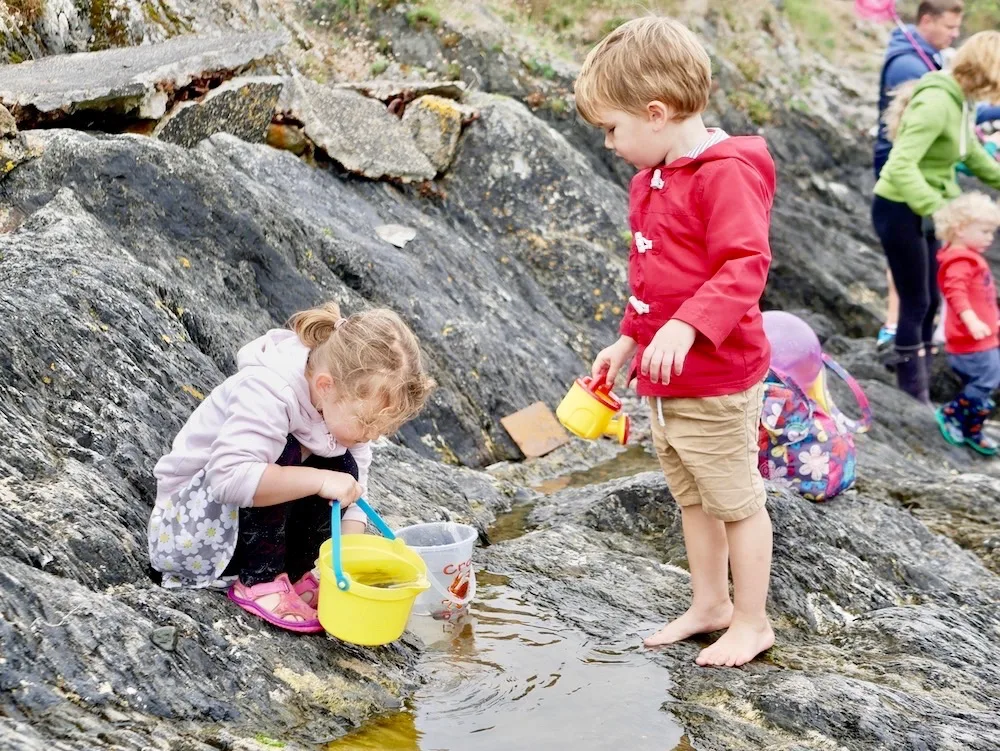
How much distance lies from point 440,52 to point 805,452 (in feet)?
24.5

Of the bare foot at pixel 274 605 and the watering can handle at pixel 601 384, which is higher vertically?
the watering can handle at pixel 601 384

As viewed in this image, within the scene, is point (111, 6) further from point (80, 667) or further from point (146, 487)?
point (80, 667)

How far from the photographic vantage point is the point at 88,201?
459 centimetres

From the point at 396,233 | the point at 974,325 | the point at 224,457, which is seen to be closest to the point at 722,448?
the point at 224,457

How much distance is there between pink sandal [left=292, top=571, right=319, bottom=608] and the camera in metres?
3.11

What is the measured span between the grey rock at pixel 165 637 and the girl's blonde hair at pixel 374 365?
0.73m

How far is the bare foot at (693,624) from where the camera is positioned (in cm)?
337

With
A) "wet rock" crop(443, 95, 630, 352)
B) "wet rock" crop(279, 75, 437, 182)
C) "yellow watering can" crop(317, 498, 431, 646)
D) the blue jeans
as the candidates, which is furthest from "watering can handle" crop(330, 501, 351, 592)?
the blue jeans

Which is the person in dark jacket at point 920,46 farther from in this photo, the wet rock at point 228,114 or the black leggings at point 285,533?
the black leggings at point 285,533

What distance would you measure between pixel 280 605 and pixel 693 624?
1317mm

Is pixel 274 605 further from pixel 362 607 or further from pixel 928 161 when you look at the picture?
pixel 928 161

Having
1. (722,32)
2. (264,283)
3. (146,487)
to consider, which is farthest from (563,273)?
(722,32)

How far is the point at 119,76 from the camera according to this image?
225 inches

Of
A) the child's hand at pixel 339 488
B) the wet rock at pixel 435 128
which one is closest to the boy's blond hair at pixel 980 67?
the wet rock at pixel 435 128
